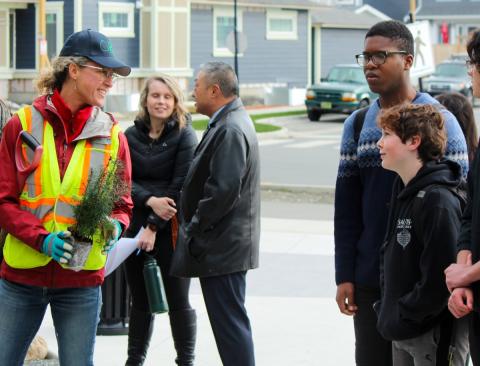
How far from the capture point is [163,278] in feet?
22.0

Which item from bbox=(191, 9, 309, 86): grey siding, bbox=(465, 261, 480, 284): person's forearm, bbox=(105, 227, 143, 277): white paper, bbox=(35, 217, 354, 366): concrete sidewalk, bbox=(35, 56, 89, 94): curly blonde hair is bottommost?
bbox=(35, 217, 354, 366): concrete sidewalk

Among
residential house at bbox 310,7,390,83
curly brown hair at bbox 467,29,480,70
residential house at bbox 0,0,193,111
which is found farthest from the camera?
residential house at bbox 310,7,390,83

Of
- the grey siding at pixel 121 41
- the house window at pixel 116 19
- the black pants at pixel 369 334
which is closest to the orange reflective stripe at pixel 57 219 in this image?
the black pants at pixel 369 334

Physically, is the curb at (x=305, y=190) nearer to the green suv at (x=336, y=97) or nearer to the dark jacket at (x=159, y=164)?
the dark jacket at (x=159, y=164)

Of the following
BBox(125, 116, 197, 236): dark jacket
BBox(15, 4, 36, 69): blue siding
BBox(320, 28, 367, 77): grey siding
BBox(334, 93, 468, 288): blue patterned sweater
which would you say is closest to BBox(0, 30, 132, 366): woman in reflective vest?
BBox(334, 93, 468, 288): blue patterned sweater

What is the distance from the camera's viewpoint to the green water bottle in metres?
6.46

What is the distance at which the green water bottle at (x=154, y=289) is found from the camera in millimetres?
6457

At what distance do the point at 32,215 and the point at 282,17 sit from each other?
42.5 meters

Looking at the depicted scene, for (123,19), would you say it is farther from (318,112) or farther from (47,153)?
(47,153)

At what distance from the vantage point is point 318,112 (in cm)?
3631

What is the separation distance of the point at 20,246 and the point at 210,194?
1483 millimetres

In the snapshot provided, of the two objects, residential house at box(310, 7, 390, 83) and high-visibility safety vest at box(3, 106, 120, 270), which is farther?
residential house at box(310, 7, 390, 83)

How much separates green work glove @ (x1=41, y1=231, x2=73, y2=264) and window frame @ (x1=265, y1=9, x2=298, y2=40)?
41.4 m

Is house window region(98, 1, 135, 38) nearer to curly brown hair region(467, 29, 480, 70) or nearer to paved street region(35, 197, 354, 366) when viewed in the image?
paved street region(35, 197, 354, 366)
